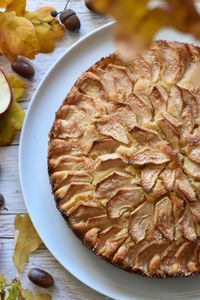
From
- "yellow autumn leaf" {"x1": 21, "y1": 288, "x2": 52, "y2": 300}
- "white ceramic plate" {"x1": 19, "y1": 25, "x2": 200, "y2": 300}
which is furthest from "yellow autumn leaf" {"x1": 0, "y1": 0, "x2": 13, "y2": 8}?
"yellow autumn leaf" {"x1": 21, "y1": 288, "x2": 52, "y2": 300}

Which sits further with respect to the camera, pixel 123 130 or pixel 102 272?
pixel 102 272

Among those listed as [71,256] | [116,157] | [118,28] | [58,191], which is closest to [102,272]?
[71,256]

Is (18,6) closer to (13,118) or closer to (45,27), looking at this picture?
(45,27)

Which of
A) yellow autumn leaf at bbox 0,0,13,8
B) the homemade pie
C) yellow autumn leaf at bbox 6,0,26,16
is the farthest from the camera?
yellow autumn leaf at bbox 6,0,26,16

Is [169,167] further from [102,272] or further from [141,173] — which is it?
[102,272]

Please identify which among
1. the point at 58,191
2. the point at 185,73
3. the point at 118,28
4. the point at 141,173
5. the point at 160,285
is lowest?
the point at 160,285

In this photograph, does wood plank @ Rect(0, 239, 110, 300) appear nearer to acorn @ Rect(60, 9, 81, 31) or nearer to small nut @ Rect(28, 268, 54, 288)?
small nut @ Rect(28, 268, 54, 288)

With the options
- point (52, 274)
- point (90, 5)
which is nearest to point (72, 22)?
point (90, 5)
